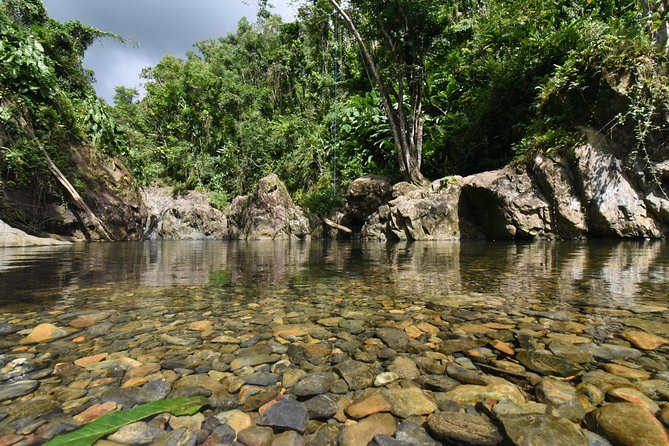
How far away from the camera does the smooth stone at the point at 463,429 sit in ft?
→ 2.53

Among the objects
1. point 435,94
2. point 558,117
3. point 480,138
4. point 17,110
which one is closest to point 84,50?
point 17,110

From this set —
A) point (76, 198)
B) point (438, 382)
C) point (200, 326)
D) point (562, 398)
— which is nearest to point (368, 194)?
point (76, 198)

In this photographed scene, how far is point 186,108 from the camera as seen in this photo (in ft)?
66.5

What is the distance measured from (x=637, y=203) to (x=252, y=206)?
12.4 m

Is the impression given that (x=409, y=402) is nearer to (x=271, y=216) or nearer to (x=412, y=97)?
(x=412, y=97)

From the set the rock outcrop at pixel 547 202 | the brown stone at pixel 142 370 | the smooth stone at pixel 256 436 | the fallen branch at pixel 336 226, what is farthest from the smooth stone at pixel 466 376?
the fallen branch at pixel 336 226

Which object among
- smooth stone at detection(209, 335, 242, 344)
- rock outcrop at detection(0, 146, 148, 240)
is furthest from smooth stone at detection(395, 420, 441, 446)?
rock outcrop at detection(0, 146, 148, 240)

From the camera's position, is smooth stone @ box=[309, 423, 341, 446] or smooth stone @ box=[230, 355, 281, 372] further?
smooth stone @ box=[230, 355, 281, 372]

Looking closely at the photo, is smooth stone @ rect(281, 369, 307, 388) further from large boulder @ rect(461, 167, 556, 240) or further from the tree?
the tree

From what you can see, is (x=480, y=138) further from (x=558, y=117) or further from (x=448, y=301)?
(x=448, y=301)

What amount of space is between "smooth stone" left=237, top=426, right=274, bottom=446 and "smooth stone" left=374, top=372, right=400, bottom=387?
0.38 m

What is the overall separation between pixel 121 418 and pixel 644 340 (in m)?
1.82

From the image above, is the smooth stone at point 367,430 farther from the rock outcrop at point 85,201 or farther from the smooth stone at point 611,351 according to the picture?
the rock outcrop at point 85,201

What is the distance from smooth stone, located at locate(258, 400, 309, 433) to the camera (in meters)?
0.84
